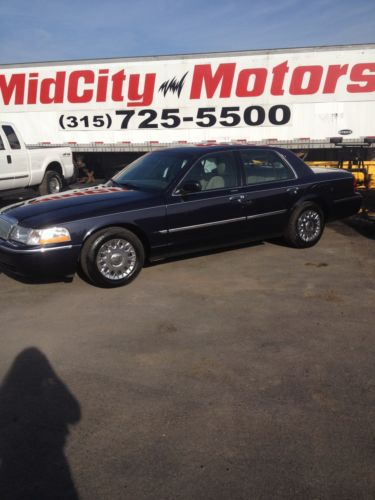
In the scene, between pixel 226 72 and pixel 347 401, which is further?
pixel 226 72

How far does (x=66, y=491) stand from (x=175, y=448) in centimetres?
61

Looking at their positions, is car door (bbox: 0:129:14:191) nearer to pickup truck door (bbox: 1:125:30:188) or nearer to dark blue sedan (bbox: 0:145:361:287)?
pickup truck door (bbox: 1:125:30:188)

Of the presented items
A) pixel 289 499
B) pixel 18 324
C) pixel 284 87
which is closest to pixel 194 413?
pixel 289 499

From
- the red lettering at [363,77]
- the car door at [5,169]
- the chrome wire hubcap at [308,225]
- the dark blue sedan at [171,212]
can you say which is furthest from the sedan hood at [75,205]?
the red lettering at [363,77]

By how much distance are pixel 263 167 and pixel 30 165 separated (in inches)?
265

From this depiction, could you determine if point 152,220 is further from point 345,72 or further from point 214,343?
point 345,72

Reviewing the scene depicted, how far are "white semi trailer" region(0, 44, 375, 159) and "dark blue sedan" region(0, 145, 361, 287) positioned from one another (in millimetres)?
6042

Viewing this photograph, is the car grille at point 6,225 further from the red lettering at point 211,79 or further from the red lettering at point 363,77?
the red lettering at point 363,77

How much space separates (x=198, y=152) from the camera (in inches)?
215

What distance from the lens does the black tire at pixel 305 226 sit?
6.03 meters

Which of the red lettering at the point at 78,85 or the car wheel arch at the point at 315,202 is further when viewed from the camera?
the red lettering at the point at 78,85

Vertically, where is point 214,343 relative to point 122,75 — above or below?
below

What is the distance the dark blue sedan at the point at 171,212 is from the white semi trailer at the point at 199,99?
Result: 238 inches

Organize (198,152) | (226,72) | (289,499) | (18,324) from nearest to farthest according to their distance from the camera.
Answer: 1. (289,499)
2. (18,324)
3. (198,152)
4. (226,72)
